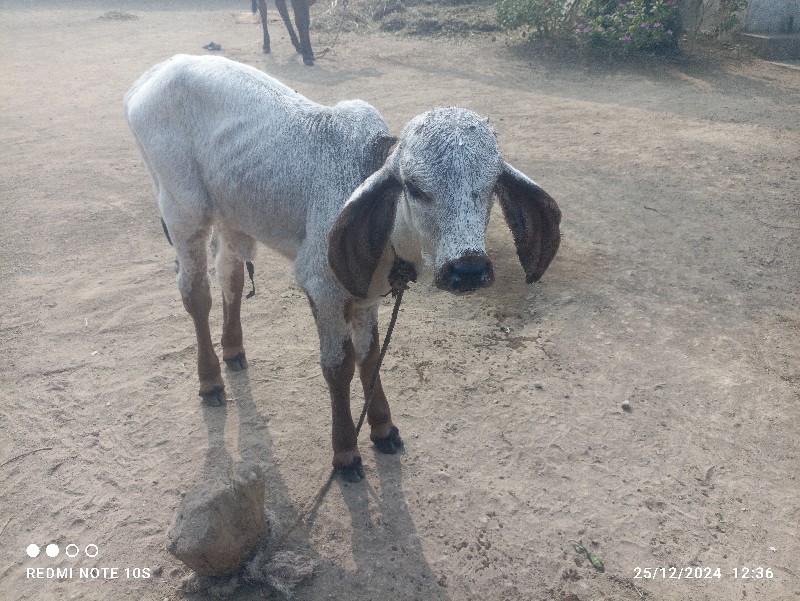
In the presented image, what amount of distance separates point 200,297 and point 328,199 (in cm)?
119

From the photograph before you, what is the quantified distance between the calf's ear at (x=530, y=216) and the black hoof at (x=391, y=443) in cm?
115

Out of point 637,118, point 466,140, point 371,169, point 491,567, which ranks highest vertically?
point 466,140

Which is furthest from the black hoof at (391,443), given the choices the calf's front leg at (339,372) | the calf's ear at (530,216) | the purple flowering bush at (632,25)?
the purple flowering bush at (632,25)

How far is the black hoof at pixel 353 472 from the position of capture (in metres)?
2.86

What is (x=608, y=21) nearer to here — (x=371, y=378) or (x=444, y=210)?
(x=371, y=378)

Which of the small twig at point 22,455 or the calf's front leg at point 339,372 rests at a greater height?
the calf's front leg at point 339,372

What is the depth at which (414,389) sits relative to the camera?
11.2 feet

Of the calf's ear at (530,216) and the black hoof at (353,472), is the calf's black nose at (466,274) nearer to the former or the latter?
the calf's ear at (530,216)

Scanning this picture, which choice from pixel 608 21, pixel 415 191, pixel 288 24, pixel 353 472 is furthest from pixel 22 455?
pixel 288 24

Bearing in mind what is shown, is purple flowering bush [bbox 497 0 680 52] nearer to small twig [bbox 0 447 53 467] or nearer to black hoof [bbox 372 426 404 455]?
black hoof [bbox 372 426 404 455]

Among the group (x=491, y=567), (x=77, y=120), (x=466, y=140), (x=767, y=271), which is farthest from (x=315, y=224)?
(x=77, y=120)

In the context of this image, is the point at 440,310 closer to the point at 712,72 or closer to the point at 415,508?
the point at 415,508

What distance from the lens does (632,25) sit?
903cm

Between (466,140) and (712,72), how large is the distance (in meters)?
8.41
